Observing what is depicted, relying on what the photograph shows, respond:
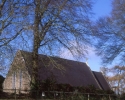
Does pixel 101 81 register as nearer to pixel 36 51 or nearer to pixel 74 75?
pixel 74 75

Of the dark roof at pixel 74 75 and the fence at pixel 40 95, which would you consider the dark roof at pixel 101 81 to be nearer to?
the dark roof at pixel 74 75

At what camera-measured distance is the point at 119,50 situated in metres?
33.3

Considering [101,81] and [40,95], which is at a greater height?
[101,81]

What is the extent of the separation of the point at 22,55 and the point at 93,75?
33.4 m

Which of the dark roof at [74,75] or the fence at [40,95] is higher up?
the dark roof at [74,75]

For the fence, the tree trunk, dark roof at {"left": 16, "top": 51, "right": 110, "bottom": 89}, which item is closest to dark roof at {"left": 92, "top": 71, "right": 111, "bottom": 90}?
dark roof at {"left": 16, "top": 51, "right": 110, "bottom": 89}

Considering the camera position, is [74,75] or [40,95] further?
[74,75]

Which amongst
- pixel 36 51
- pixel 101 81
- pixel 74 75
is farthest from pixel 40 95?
pixel 101 81

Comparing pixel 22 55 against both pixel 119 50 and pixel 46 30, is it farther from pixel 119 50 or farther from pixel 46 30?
pixel 119 50

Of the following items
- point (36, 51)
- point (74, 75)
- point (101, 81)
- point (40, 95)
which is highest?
point (36, 51)

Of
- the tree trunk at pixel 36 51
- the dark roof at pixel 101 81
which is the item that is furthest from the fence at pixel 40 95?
the dark roof at pixel 101 81

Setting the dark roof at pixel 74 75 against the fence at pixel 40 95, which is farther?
the dark roof at pixel 74 75

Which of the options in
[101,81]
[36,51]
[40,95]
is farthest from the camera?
[101,81]

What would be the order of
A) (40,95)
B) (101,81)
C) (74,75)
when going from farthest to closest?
(101,81)
(74,75)
(40,95)
